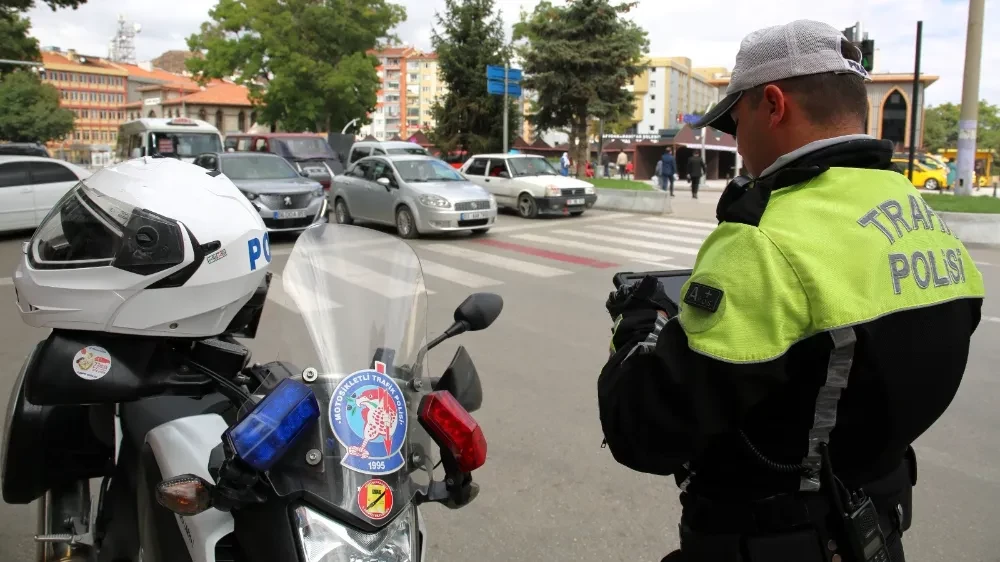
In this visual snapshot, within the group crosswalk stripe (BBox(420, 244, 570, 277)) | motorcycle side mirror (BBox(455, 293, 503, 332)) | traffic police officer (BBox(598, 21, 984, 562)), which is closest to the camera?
traffic police officer (BBox(598, 21, 984, 562))

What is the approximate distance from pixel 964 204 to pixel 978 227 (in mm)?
1669

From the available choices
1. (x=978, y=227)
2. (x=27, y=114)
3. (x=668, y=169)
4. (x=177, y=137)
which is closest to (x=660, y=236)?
(x=978, y=227)

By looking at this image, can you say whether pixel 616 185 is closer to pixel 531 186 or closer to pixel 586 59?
pixel 531 186

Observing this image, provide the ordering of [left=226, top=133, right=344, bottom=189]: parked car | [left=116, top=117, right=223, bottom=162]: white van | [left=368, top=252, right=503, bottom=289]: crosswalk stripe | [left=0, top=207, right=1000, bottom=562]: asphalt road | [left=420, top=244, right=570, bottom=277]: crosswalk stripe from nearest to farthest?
[left=0, top=207, right=1000, bottom=562]: asphalt road, [left=368, top=252, right=503, bottom=289]: crosswalk stripe, [left=420, top=244, right=570, bottom=277]: crosswalk stripe, [left=226, top=133, right=344, bottom=189]: parked car, [left=116, top=117, right=223, bottom=162]: white van

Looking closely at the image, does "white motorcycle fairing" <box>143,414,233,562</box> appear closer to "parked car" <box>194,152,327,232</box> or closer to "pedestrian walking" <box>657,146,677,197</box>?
"parked car" <box>194,152,327,232</box>

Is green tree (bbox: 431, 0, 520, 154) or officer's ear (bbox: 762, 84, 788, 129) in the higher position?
green tree (bbox: 431, 0, 520, 154)

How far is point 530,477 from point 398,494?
244 centimetres

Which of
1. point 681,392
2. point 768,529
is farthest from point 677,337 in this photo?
point 768,529

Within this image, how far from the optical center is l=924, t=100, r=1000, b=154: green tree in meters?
83.5

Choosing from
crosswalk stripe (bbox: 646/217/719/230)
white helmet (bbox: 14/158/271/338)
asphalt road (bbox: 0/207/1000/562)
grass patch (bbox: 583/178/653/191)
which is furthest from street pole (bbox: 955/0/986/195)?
white helmet (bbox: 14/158/271/338)

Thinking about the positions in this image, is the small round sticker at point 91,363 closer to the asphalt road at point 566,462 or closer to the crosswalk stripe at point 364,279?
the asphalt road at point 566,462

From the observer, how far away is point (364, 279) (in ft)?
7.77

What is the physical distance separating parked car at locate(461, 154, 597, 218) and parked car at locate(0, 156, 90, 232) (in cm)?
834

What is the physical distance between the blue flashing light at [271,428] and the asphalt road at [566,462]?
0.66 meters
